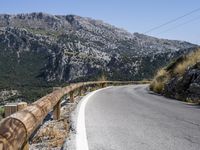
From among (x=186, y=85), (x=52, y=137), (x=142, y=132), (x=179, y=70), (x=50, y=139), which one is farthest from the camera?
(x=179, y=70)

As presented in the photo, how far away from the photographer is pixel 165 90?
23266mm

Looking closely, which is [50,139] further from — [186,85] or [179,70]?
[179,70]

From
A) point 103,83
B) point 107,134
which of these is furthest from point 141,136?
point 103,83

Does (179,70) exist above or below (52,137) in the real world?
above

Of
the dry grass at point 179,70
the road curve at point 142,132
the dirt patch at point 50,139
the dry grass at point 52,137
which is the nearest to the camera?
the road curve at point 142,132

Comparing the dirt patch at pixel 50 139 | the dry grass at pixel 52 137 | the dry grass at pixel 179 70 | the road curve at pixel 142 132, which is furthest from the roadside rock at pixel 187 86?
the dry grass at pixel 52 137

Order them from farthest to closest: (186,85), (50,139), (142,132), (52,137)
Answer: (186,85) < (142,132) < (52,137) < (50,139)

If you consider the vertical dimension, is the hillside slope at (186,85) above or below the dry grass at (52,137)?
above

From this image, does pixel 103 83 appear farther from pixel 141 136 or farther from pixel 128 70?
pixel 128 70

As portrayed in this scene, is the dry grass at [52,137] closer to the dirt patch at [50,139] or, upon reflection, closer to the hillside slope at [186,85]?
the dirt patch at [50,139]

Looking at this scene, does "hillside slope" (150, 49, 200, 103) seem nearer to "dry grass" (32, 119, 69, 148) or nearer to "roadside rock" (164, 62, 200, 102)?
"roadside rock" (164, 62, 200, 102)

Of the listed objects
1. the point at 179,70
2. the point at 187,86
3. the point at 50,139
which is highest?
the point at 179,70

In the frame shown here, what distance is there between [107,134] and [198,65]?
13391 millimetres

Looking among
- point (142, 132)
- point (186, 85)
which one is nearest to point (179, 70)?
point (186, 85)
